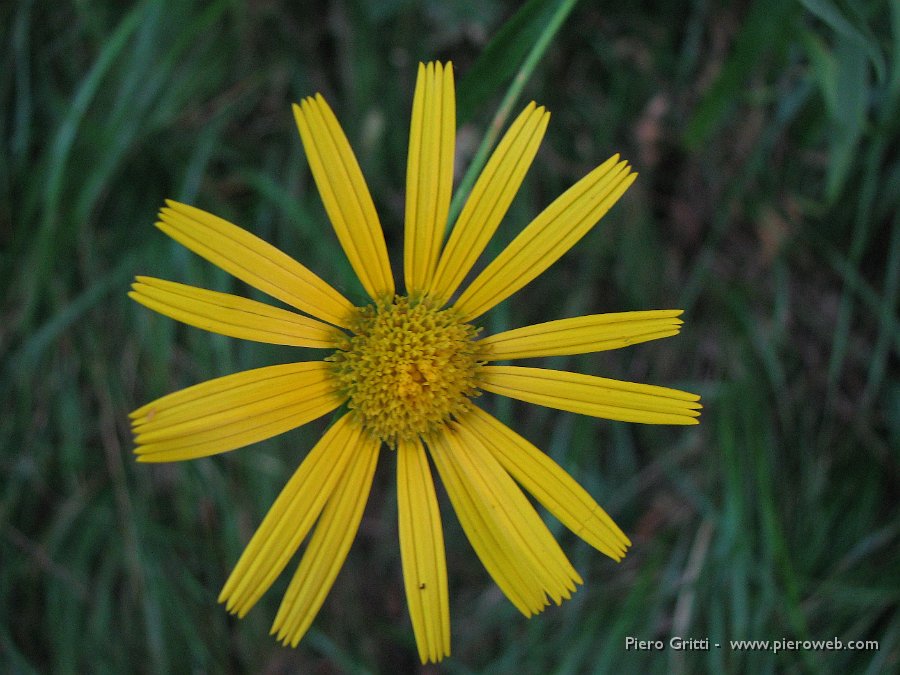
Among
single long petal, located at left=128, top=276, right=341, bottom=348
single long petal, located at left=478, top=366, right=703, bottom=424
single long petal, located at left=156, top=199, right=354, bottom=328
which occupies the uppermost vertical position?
single long petal, located at left=156, top=199, right=354, bottom=328

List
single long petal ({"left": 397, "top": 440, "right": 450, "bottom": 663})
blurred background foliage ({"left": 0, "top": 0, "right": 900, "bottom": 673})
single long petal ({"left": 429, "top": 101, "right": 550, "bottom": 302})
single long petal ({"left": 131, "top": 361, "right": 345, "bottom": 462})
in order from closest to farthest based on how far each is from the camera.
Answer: single long petal ({"left": 131, "top": 361, "right": 345, "bottom": 462}), single long petal ({"left": 429, "top": 101, "right": 550, "bottom": 302}), single long petal ({"left": 397, "top": 440, "right": 450, "bottom": 663}), blurred background foliage ({"left": 0, "top": 0, "right": 900, "bottom": 673})

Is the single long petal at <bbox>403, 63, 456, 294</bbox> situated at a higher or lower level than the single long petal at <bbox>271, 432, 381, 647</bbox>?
higher

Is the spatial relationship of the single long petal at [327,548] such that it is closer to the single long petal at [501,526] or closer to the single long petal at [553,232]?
the single long petal at [501,526]

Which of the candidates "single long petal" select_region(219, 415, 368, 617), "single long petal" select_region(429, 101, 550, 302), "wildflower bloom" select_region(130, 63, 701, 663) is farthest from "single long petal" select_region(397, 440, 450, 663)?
"single long petal" select_region(429, 101, 550, 302)

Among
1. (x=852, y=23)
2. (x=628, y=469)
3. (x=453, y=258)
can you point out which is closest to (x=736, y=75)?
(x=852, y=23)

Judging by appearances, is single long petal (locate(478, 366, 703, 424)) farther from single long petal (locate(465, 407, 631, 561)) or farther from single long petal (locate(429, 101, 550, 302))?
single long petal (locate(429, 101, 550, 302))
